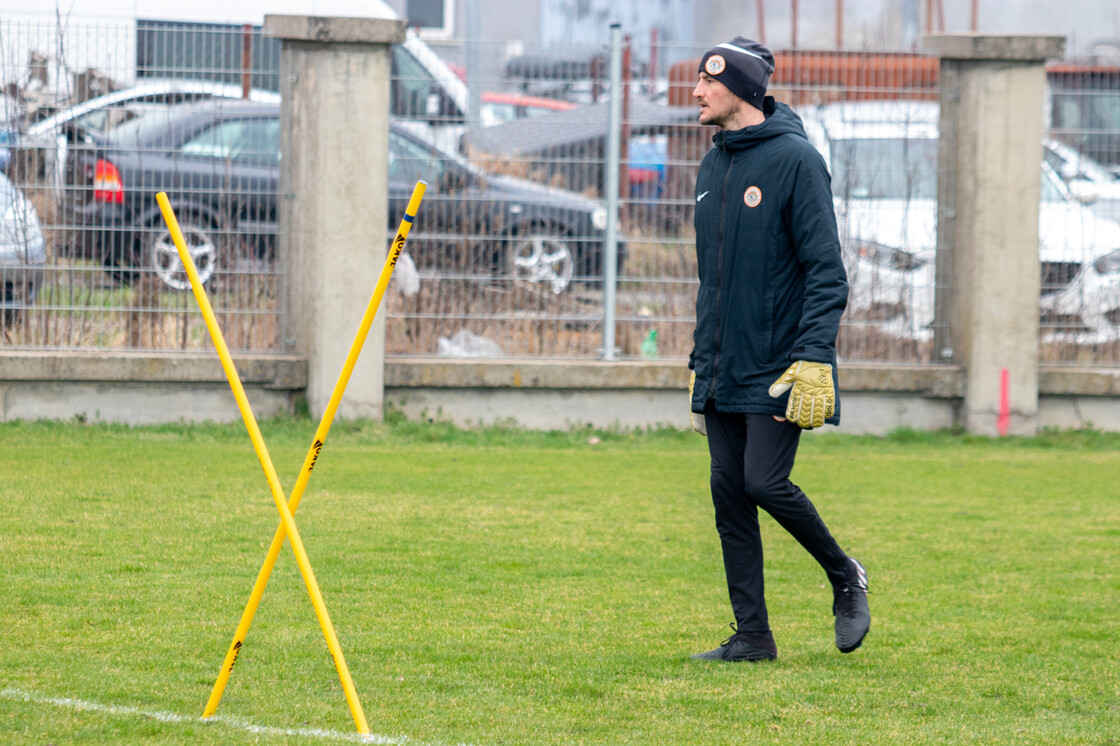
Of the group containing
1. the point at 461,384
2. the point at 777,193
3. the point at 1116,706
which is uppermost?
the point at 777,193

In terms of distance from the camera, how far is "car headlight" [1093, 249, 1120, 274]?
1045cm

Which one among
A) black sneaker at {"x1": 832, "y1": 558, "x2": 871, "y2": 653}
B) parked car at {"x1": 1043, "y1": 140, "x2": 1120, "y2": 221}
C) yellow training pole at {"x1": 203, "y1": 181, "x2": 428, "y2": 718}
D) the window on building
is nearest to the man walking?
black sneaker at {"x1": 832, "y1": 558, "x2": 871, "y2": 653}

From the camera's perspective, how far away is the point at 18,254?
31.7 ft

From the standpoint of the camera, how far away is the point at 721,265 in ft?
16.1

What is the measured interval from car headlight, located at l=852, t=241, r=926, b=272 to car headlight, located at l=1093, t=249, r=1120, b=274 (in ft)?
3.99

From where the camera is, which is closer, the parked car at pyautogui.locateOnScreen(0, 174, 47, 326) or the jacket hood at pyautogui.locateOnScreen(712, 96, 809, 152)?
the jacket hood at pyautogui.locateOnScreen(712, 96, 809, 152)

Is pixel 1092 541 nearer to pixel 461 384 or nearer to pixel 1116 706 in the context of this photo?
pixel 1116 706

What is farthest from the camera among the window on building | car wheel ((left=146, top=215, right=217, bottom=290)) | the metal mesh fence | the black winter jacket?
the window on building

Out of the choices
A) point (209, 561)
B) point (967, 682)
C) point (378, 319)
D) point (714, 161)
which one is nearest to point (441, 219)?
point (378, 319)

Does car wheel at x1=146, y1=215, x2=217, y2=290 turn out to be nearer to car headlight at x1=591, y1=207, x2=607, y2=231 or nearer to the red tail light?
the red tail light

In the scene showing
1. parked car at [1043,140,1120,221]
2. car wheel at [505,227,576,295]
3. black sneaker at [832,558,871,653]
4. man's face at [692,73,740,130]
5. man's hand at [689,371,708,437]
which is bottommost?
black sneaker at [832,558,871,653]

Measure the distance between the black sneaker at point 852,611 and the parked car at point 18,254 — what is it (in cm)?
657

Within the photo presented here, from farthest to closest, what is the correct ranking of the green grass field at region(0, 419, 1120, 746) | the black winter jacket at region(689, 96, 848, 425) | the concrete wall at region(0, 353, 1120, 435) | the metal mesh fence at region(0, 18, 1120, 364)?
the metal mesh fence at region(0, 18, 1120, 364), the concrete wall at region(0, 353, 1120, 435), the black winter jacket at region(689, 96, 848, 425), the green grass field at region(0, 419, 1120, 746)

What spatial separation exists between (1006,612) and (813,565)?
3.32ft
